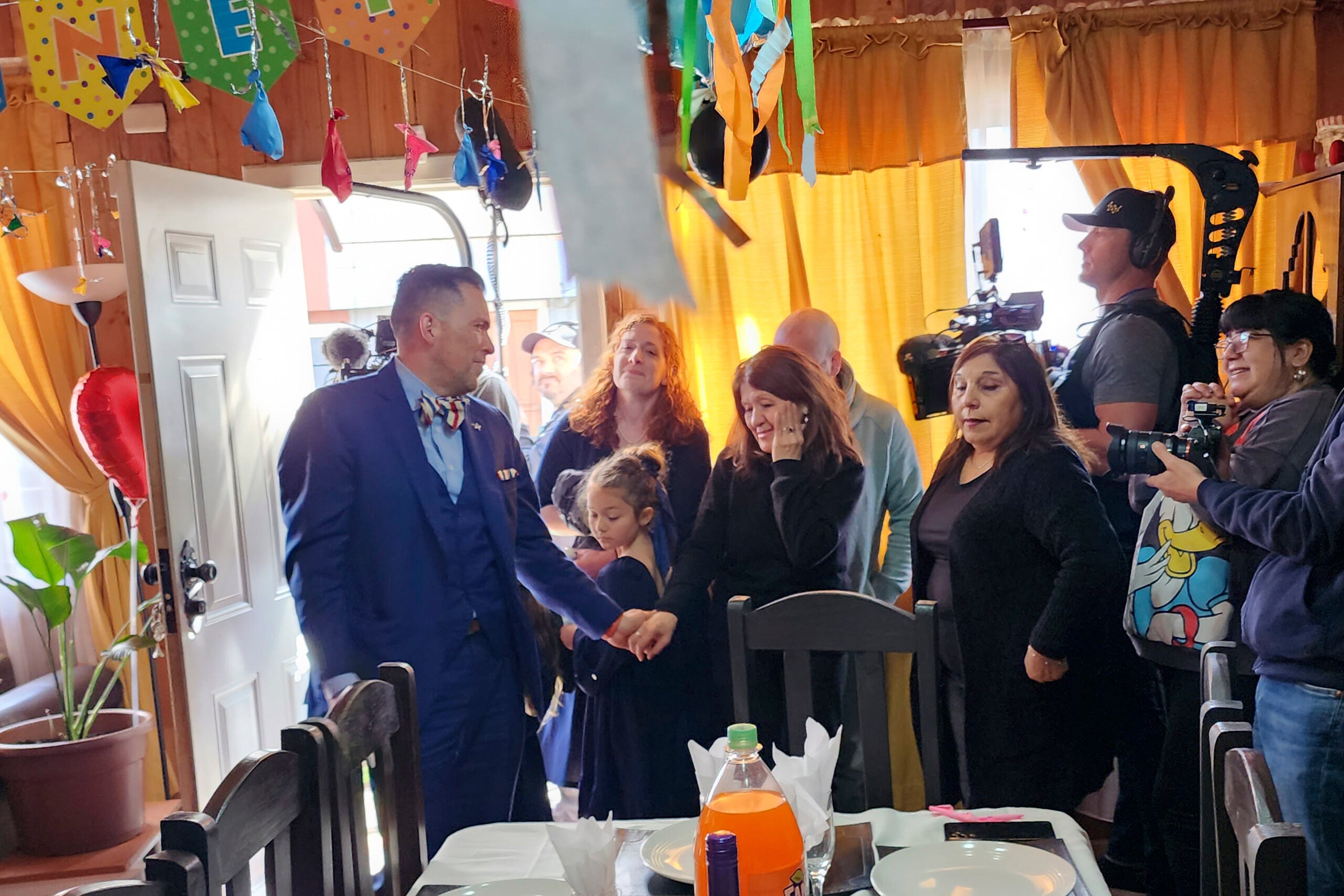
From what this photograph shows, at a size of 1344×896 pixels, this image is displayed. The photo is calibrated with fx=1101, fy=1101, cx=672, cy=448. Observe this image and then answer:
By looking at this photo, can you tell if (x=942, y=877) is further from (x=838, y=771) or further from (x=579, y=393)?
(x=579, y=393)

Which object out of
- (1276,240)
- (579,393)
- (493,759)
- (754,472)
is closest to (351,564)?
(493,759)

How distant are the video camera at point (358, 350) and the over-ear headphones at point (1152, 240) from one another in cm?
176

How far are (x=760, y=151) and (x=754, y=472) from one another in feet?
4.87

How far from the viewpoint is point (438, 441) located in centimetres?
239

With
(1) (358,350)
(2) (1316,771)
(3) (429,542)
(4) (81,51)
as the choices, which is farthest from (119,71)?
(2) (1316,771)

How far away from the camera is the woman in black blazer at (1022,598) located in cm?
233

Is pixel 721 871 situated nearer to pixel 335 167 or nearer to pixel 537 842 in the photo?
pixel 537 842

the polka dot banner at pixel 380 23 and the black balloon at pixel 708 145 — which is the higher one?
the polka dot banner at pixel 380 23

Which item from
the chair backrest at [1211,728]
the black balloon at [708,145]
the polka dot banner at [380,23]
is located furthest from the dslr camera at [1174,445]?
the polka dot banner at [380,23]

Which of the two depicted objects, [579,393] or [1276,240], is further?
[579,393]

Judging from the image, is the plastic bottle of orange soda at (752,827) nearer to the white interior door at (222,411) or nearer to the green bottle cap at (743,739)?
the green bottle cap at (743,739)

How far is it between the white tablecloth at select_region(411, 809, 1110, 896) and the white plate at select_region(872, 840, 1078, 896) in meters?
0.05

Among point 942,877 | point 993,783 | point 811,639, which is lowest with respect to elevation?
point 993,783

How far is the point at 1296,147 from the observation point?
2.57m
